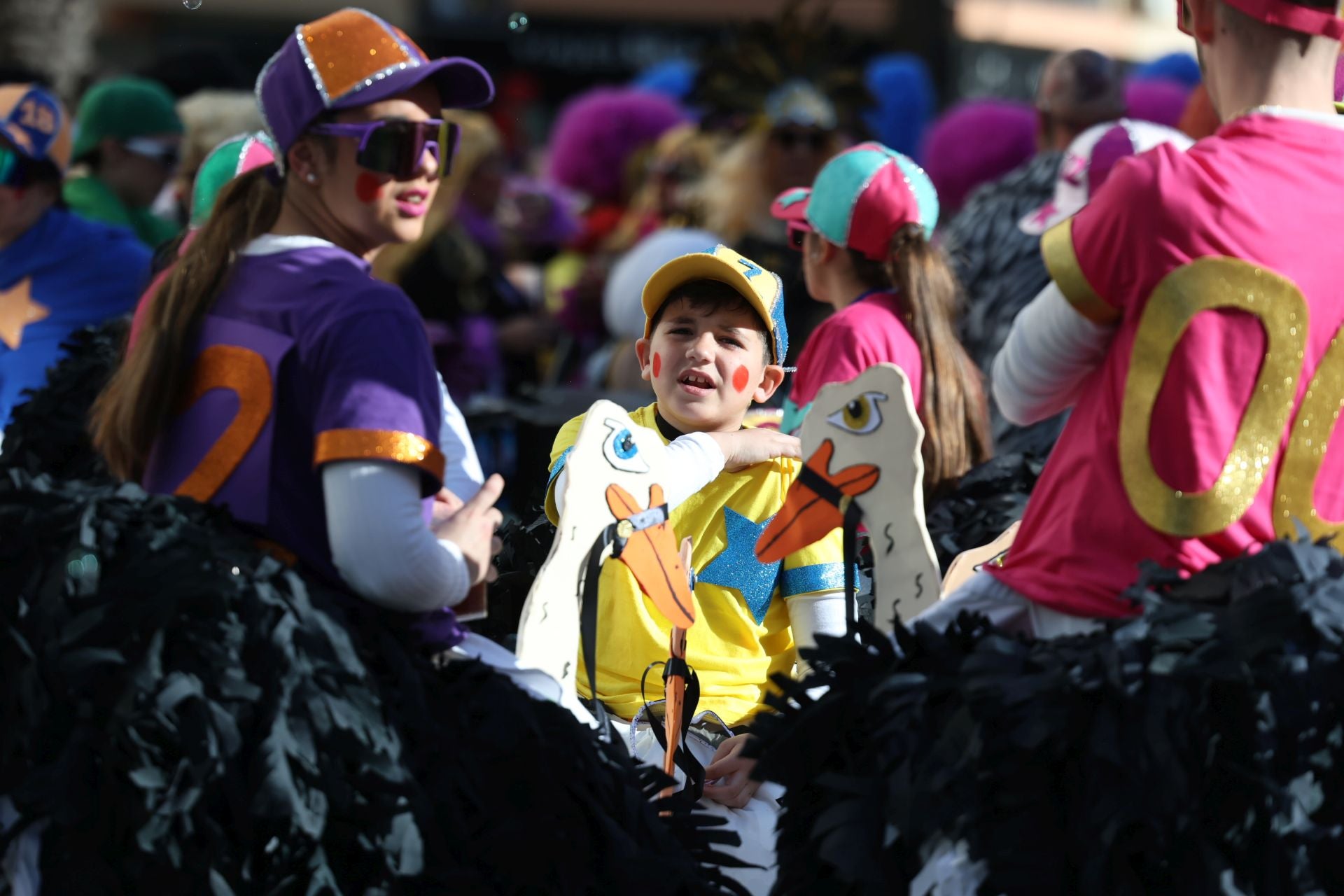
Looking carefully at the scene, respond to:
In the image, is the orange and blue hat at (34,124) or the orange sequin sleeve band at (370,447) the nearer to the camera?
the orange sequin sleeve band at (370,447)

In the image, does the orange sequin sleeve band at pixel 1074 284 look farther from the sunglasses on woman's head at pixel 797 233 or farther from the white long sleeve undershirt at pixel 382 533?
the sunglasses on woman's head at pixel 797 233

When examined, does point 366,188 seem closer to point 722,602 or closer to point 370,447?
point 370,447

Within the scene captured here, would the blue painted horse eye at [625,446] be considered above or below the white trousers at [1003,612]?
above

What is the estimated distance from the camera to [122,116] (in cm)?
643

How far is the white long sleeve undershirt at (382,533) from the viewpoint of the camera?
2.43 meters

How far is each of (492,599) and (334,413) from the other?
1.15 metres

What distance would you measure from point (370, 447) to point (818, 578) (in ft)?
3.36

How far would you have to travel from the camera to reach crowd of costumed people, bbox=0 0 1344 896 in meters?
2.27

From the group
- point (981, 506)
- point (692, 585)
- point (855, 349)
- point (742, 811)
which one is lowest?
point (742, 811)

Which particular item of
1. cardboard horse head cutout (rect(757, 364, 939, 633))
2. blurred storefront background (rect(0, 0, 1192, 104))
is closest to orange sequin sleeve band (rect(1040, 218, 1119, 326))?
cardboard horse head cutout (rect(757, 364, 939, 633))

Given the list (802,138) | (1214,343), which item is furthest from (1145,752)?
(802,138)

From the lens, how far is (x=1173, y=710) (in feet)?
7.31

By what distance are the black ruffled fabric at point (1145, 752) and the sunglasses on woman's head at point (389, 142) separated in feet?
3.46

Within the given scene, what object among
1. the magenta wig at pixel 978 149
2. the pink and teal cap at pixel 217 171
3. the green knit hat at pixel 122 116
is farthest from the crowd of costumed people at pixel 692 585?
the magenta wig at pixel 978 149
